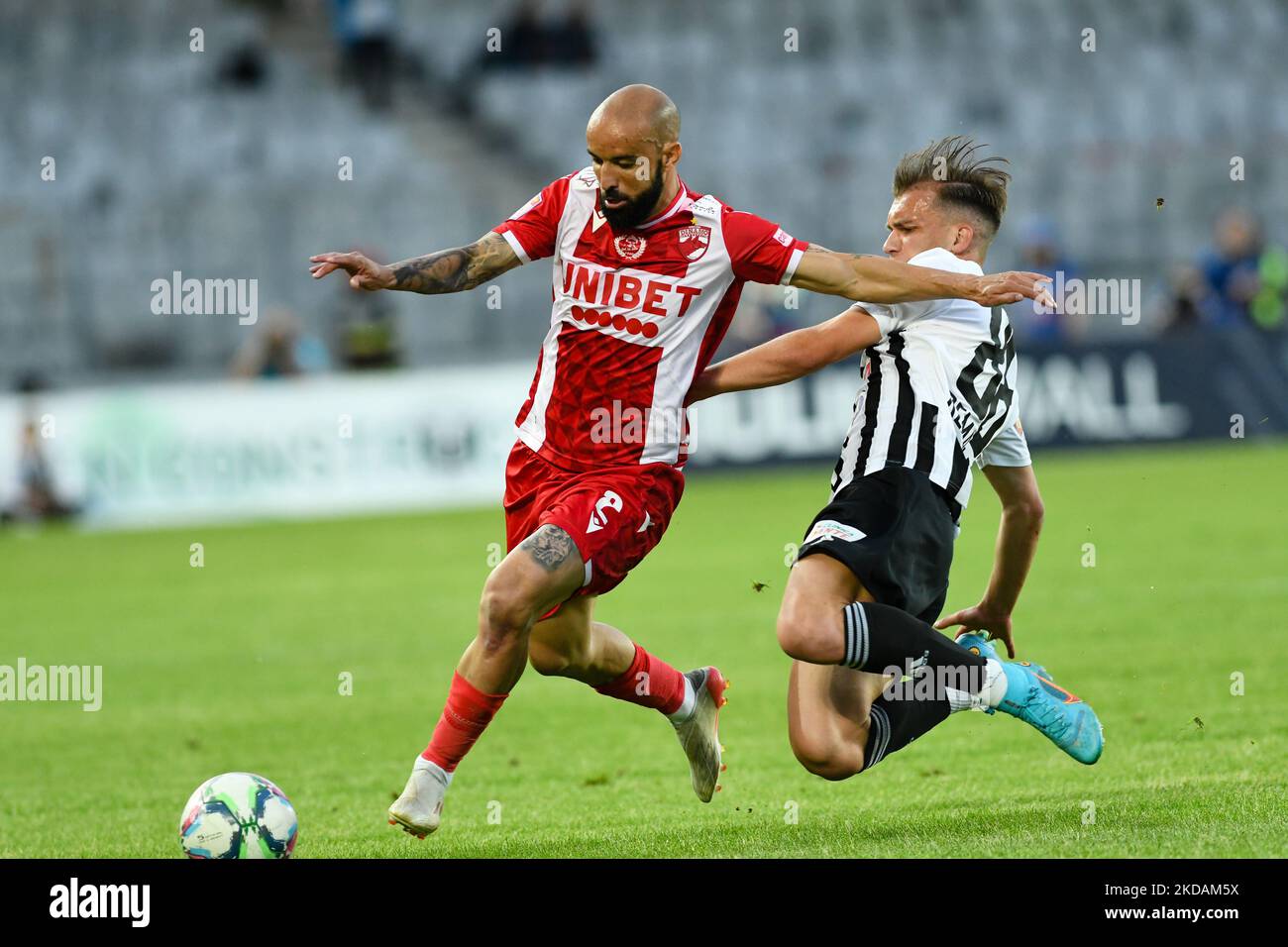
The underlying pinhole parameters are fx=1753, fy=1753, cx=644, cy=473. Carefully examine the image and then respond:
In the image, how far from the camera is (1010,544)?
6.26 meters

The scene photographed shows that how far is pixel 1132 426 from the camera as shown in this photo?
19.0 meters

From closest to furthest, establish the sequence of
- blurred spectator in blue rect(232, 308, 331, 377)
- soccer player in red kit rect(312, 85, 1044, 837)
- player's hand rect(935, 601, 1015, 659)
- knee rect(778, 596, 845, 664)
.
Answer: knee rect(778, 596, 845, 664) → soccer player in red kit rect(312, 85, 1044, 837) → player's hand rect(935, 601, 1015, 659) → blurred spectator in blue rect(232, 308, 331, 377)

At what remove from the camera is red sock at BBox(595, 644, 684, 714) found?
639cm

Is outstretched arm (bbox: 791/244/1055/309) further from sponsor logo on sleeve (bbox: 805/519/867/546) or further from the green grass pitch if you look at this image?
the green grass pitch

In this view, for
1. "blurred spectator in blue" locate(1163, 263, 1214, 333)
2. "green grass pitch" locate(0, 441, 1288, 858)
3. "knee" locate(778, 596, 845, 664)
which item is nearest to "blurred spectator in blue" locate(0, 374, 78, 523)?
"green grass pitch" locate(0, 441, 1288, 858)

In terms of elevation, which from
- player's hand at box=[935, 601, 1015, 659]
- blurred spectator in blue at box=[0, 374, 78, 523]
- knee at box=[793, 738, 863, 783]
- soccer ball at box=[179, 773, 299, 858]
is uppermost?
blurred spectator in blue at box=[0, 374, 78, 523]

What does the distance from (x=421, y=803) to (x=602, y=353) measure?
1.63 meters

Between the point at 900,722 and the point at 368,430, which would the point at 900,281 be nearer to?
the point at 900,722

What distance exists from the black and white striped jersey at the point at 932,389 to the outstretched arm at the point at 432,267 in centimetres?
125

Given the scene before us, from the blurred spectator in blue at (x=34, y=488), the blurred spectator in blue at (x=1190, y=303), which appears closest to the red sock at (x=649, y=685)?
the blurred spectator in blue at (x=34, y=488)

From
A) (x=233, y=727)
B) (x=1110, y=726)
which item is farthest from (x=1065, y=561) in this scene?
(x=233, y=727)

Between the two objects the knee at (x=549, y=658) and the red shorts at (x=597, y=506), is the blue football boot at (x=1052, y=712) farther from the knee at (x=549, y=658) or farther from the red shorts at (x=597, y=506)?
the knee at (x=549, y=658)

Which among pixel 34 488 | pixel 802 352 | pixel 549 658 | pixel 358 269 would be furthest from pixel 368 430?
pixel 802 352

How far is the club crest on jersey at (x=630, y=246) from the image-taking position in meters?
5.93
